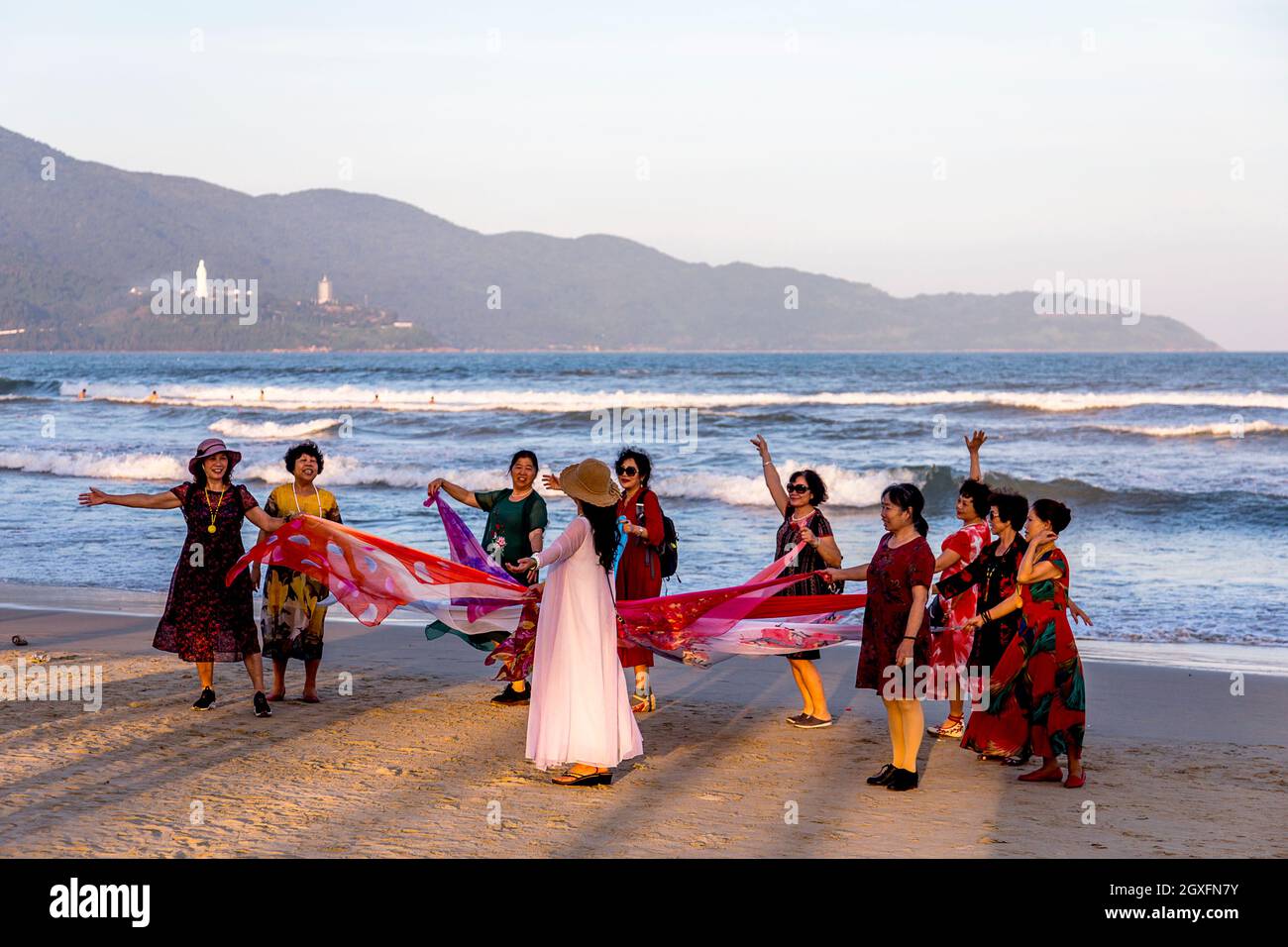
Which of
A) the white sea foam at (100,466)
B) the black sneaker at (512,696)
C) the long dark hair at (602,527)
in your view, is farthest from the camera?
the white sea foam at (100,466)

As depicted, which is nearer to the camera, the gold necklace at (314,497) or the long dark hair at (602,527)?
the long dark hair at (602,527)

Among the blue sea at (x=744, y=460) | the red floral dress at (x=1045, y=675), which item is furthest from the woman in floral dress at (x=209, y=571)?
the blue sea at (x=744, y=460)

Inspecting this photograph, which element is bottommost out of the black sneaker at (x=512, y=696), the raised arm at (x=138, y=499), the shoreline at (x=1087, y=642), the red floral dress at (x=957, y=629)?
the shoreline at (x=1087, y=642)

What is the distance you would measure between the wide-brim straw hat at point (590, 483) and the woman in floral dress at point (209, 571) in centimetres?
252

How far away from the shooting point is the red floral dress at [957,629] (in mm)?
7539

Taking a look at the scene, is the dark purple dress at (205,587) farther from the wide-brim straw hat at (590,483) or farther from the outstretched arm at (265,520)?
the wide-brim straw hat at (590,483)

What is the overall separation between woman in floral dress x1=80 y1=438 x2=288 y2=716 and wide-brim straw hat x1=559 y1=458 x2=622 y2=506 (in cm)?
252

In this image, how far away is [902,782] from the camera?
6.80m

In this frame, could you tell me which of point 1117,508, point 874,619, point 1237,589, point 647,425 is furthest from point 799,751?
point 647,425

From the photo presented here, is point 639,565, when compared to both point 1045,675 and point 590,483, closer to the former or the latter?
point 590,483

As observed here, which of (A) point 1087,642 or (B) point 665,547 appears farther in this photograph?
(A) point 1087,642

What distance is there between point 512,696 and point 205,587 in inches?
82.6

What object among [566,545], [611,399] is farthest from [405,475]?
[611,399]
